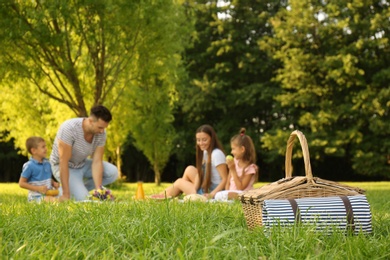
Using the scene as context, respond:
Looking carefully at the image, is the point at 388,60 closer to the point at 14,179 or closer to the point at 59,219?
the point at 14,179

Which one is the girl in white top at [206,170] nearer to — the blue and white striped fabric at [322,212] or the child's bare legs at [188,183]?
the child's bare legs at [188,183]

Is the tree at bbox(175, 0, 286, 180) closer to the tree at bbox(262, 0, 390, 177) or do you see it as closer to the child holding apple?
the tree at bbox(262, 0, 390, 177)

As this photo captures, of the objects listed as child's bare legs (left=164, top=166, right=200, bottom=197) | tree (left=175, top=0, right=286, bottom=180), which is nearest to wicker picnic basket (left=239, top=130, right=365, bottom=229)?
child's bare legs (left=164, top=166, right=200, bottom=197)

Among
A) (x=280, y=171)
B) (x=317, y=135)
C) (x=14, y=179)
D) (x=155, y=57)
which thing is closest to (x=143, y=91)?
(x=155, y=57)

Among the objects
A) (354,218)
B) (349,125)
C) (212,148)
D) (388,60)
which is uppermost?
(388,60)

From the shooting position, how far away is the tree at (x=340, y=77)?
2402 centimetres

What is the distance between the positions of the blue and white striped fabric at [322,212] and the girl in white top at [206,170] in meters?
4.71

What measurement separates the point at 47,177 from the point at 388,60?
20244 millimetres

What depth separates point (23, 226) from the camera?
11.8ft

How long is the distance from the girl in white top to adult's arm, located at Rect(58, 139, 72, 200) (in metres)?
1.23

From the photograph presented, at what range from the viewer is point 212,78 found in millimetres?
28500

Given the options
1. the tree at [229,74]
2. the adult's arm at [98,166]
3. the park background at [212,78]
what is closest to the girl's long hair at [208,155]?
the adult's arm at [98,166]

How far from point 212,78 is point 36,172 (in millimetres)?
20664

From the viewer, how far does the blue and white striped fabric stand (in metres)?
→ 3.49
